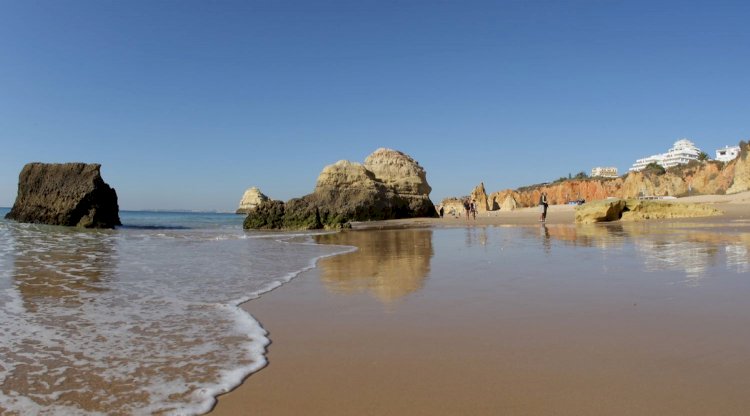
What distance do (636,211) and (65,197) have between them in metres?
31.4

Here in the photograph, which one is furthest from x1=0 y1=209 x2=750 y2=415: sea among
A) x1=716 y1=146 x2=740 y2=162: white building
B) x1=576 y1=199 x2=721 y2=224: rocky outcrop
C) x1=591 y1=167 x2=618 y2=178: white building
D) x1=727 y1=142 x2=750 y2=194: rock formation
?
x1=591 y1=167 x2=618 y2=178: white building

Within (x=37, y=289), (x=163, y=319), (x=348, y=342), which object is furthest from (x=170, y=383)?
(x=37, y=289)

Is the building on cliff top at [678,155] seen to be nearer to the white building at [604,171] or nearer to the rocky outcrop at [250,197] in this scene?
the white building at [604,171]

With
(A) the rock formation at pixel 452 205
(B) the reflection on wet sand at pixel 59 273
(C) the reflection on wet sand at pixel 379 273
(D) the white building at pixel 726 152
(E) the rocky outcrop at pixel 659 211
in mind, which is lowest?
(C) the reflection on wet sand at pixel 379 273

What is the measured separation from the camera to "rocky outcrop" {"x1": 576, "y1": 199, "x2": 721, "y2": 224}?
20.9m

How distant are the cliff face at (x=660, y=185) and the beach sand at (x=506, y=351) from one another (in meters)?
48.1

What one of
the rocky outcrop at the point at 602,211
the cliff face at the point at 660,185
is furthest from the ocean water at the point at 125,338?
the cliff face at the point at 660,185

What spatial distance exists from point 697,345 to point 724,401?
96 centimetres

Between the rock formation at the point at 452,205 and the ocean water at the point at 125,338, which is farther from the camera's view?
the rock formation at the point at 452,205

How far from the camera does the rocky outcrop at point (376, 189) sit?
1667 inches

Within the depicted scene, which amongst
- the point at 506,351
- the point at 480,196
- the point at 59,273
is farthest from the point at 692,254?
the point at 480,196

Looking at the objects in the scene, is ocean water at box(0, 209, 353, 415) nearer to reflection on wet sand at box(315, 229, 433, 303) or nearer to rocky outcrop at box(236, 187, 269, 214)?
reflection on wet sand at box(315, 229, 433, 303)

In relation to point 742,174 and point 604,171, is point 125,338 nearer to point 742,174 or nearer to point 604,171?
point 742,174

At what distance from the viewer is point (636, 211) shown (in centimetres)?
2138
